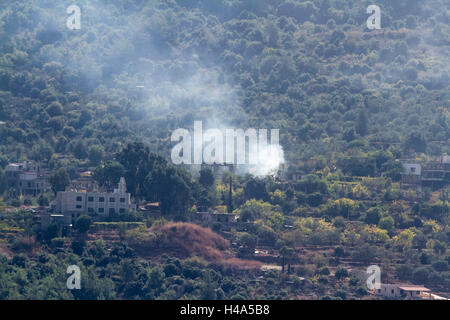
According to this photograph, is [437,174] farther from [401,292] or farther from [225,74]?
[225,74]

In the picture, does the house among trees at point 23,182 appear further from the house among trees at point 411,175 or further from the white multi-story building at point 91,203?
the house among trees at point 411,175

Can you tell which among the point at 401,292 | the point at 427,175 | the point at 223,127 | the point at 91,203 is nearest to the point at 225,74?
the point at 223,127

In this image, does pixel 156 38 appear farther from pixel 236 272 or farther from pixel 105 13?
pixel 236 272

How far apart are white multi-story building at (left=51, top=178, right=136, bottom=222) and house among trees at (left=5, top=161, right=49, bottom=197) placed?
829 cm

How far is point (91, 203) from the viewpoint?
9294 centimetres

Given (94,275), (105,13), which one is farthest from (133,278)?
(105,13)

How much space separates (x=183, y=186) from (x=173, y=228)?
4879 millimetres

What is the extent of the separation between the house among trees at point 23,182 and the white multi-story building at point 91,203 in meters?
8.29

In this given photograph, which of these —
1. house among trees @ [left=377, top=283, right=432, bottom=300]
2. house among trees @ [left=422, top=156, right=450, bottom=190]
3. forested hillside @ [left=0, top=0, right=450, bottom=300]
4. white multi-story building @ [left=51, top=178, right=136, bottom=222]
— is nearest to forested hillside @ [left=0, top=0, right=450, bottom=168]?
forested hillside @ [left=0, top=0, right=450, bottom=300]

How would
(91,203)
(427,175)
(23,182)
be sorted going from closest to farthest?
(91,203) → (23,182) → (427,175)

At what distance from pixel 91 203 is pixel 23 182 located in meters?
11.2

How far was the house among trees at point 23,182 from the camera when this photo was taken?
333 feet

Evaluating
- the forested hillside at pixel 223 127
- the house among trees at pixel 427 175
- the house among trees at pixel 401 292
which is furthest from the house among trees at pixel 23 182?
the house among trees at pixel 401 292
